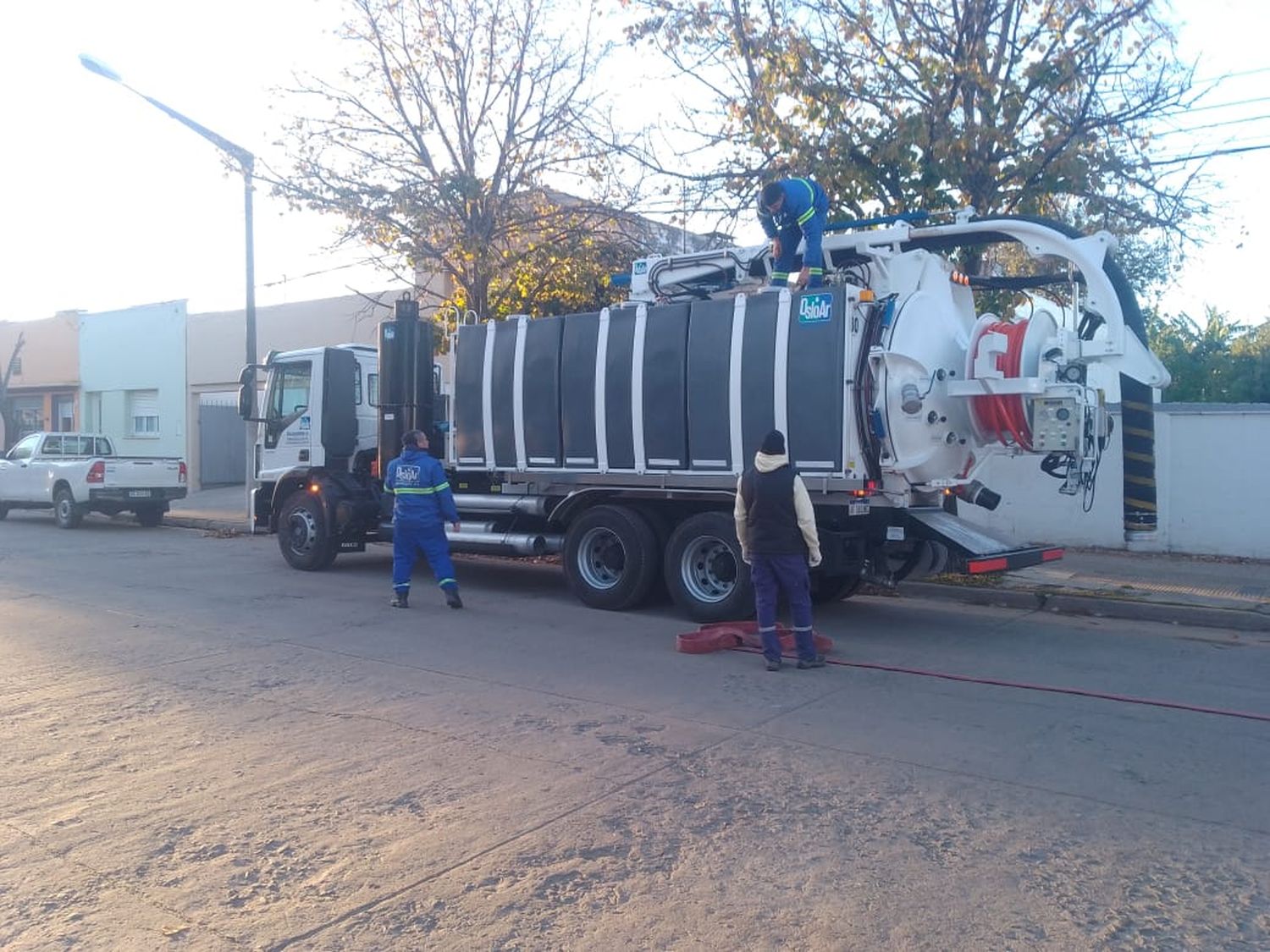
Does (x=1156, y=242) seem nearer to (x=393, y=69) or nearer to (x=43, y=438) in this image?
(x=393, y=69)

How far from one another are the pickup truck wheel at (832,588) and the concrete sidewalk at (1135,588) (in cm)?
136

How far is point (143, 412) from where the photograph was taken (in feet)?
102

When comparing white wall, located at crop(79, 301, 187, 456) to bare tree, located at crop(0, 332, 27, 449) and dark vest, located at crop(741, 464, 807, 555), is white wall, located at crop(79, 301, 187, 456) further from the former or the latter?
dark vest, located at crop(741, 464, 807, 555)

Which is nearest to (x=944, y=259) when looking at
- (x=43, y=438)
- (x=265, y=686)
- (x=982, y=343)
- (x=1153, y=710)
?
(x=982, y=343)

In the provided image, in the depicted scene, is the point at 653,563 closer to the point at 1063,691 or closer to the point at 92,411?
the point at 1063,691

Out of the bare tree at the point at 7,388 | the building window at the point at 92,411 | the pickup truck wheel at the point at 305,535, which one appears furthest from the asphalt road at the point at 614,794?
the bare tree at the point at 7,388

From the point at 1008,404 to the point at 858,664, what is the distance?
271 centimetres

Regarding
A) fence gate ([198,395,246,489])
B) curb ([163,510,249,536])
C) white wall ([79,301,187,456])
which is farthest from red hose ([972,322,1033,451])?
white wall ([79,301,187,456])

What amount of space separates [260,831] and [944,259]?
7.95 meters

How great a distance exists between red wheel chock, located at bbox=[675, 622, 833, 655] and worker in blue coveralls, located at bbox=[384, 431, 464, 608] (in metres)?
3.03

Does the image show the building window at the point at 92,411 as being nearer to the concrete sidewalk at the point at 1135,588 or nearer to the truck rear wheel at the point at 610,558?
the truck rear wheel at the point at 610,558

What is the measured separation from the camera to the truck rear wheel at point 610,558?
432 inches

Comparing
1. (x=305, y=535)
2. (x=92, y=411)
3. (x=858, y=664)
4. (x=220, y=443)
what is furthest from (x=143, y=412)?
(x=858, y=664)

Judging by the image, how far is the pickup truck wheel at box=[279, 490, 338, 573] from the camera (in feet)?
45.9
